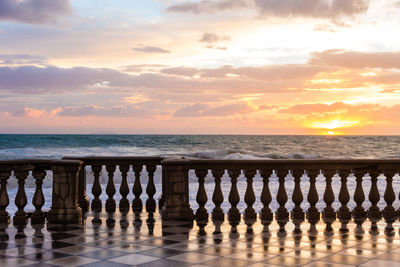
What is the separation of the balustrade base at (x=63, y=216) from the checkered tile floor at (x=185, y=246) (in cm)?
28

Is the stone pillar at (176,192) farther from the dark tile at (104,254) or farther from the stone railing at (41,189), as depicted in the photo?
the dark tile at (104,254)

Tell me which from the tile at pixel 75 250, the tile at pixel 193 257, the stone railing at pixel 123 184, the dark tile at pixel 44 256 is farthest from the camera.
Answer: the stone railing at pixel 123 184

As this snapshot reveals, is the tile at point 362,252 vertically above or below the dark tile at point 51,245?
below

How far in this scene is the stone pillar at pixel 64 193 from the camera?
8.38m

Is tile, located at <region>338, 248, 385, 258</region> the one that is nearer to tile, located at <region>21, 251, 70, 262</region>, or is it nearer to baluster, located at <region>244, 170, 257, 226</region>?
baluster, located at <region>244, 170, 257, 226</region>

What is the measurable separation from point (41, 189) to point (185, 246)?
3.00 m

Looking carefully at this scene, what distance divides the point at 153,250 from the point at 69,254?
98 centimetres

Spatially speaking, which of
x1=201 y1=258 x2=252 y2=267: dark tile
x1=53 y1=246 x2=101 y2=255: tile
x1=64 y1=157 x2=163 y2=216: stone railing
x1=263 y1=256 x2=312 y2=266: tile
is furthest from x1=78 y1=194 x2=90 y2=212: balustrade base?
x1=263 y1=256 x2=312 y2=266: tile

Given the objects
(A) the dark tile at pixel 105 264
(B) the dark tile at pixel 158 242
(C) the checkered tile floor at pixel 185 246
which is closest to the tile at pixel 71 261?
(C) the checkered tile floor at pixel 185 246

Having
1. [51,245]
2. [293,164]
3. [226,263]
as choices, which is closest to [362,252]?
[226,263]

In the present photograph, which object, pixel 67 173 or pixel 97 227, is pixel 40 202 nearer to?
pixel 67 173

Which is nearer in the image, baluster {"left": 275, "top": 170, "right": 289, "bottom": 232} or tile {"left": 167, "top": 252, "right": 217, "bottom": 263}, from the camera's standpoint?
tile {"left": 167, "top": 252, "right": 217, "bottom": 263}

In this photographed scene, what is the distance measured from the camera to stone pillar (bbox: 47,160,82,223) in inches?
330

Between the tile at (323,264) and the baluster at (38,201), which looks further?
the baluster at (38,201)
